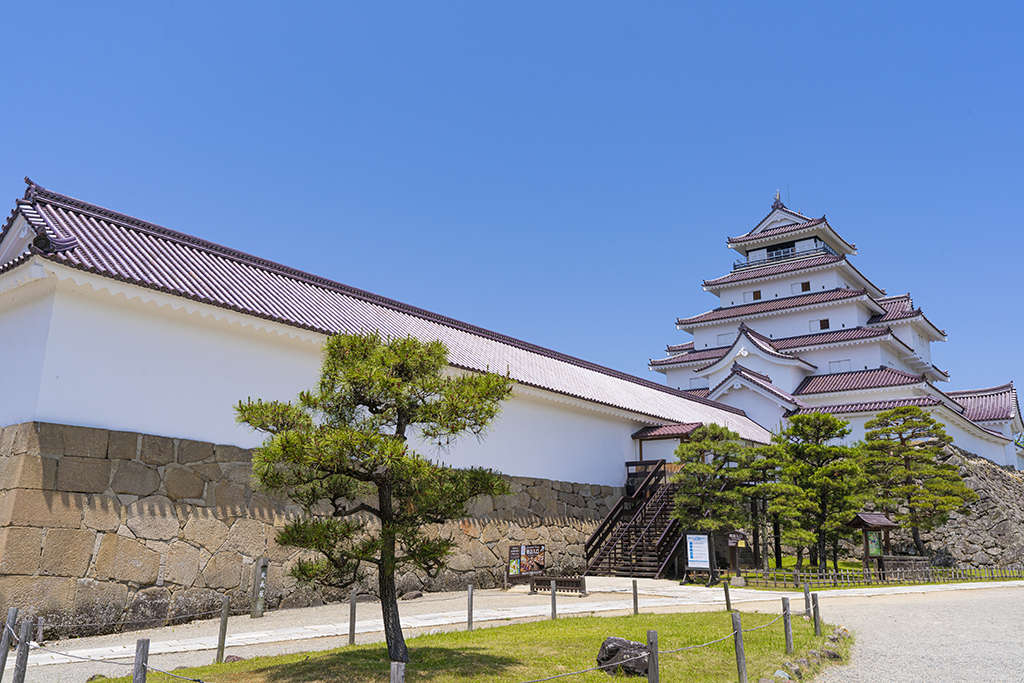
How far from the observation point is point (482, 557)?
17.9 m

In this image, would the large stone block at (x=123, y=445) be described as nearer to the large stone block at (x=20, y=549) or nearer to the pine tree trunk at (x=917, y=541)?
the large stone block at (x=20, y=549)

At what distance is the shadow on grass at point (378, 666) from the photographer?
7329 millimetres

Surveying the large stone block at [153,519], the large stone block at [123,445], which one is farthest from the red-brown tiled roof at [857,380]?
the large stone block at [123,445]

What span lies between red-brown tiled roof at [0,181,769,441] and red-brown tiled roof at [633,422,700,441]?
64 centimetres

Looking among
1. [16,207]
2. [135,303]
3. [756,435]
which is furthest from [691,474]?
[16,207]

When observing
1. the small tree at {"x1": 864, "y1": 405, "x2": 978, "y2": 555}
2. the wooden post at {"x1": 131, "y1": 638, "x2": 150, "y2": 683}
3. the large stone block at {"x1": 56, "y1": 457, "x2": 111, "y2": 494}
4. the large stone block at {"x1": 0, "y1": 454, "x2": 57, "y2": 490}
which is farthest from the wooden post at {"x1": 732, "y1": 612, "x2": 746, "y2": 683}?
the small tree at {"x1": 864, "y1": 405, "x2": 978, "y2": 555}

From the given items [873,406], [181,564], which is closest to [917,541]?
[873,406]

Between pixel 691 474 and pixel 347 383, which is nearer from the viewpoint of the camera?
pixel 347 383

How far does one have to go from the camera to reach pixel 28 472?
1060 cm

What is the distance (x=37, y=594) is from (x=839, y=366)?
122 feet

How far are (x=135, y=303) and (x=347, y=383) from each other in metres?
6.89

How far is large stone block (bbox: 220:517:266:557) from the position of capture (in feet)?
42.4

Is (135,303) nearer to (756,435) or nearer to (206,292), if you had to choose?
(206,292)

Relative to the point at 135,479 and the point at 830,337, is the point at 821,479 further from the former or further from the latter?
the point at 830,337
